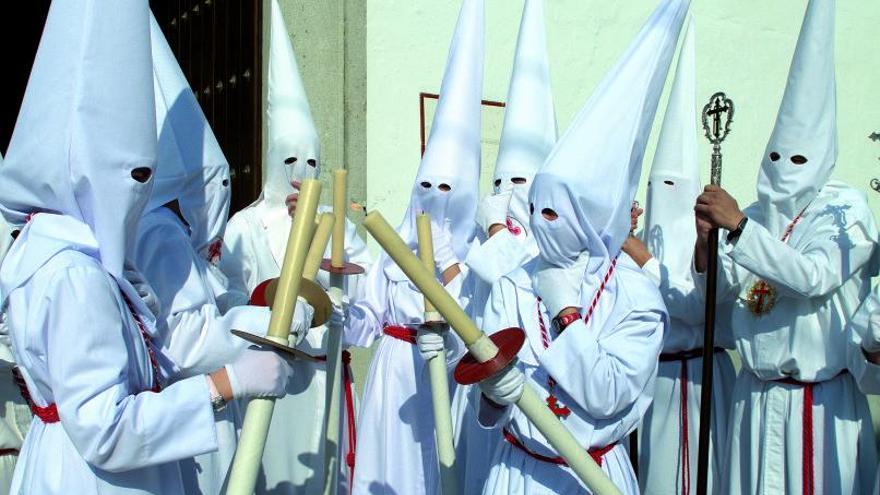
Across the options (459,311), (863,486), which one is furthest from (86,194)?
(863,486)

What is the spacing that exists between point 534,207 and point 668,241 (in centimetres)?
241

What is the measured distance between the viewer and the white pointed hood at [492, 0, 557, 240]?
649cm

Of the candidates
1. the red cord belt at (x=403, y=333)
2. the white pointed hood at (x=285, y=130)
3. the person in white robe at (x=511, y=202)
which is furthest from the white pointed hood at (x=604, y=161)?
the white pointed hood at (x=285, y=130)

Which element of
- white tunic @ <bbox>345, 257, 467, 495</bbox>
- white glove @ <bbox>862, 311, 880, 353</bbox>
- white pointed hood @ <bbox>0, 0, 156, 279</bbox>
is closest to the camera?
white pointed hood @ <bbox>0, 0, 156, 279</bbox>

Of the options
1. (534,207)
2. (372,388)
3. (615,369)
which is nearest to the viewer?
(615,369)

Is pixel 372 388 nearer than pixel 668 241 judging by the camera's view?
Yes

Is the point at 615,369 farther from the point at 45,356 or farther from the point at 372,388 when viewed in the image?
the point at 372,388

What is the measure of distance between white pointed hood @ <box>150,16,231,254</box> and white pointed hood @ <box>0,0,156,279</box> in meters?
1.39

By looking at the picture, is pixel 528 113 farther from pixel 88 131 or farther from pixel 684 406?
pixel 88 131

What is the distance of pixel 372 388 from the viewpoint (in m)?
5.73

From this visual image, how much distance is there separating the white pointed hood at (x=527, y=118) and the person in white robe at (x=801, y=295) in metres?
1.42

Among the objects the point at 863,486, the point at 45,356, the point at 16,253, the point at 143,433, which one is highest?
the point at 16,253

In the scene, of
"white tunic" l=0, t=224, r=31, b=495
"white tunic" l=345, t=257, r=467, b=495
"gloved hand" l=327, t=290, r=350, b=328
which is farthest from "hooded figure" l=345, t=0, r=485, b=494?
"white tunic" l=0, t=224, r=31, b=495

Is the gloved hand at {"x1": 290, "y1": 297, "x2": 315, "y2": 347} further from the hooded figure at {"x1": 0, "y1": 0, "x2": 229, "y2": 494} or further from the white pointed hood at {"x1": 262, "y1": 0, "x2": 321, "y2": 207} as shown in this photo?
→ the white pointed hood at {"x1": 262, "y1": 0, "x2": 321, "y2": 207}
